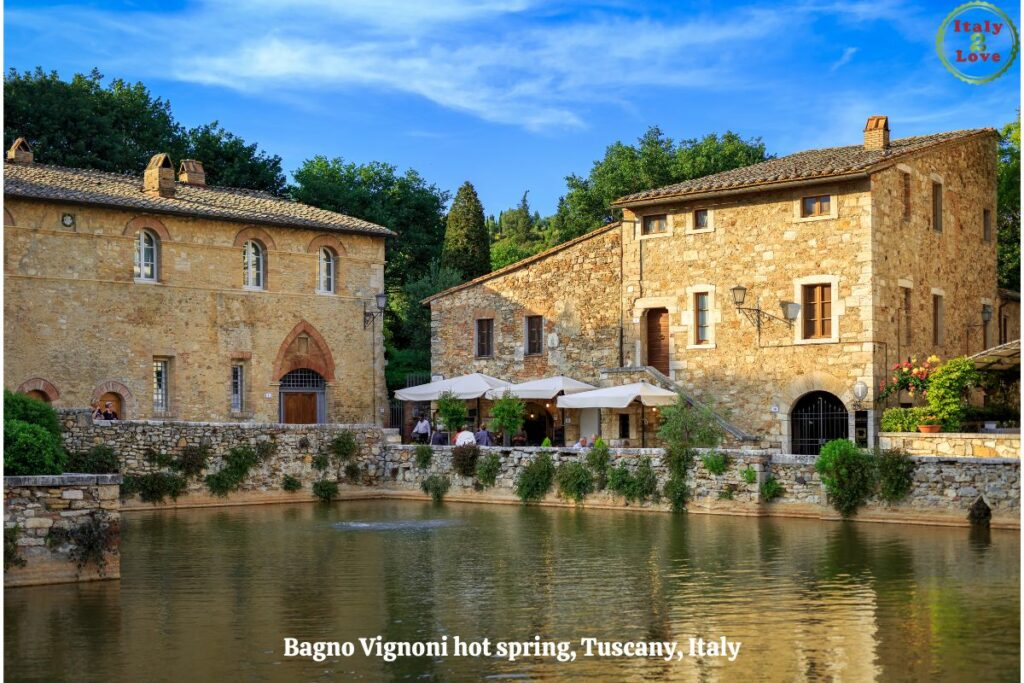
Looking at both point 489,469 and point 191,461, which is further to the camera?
point 489,469

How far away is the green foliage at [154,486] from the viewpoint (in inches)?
997

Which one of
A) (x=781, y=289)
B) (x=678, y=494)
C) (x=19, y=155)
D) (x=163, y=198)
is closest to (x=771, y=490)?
(x=678, y=494)

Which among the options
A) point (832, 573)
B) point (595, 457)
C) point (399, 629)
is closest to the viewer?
point (399, 629)

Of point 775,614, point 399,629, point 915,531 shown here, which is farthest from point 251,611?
point 915,531

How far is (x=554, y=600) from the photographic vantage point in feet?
45.6

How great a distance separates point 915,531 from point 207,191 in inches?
897

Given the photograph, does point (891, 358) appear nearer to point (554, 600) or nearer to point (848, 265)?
point (848, 265)

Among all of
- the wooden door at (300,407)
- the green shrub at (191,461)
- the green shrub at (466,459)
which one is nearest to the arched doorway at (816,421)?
the green shrub at (466,459)

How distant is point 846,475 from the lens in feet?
71.1

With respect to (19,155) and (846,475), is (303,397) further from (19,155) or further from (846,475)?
(846,475)

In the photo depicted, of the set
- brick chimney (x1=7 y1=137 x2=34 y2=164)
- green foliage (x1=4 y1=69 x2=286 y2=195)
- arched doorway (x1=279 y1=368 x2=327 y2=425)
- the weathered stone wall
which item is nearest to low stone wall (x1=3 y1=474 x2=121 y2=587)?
the weathered stone wall

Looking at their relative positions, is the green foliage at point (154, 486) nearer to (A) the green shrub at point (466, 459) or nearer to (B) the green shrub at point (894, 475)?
(A) the green shrub at point (466, 459)

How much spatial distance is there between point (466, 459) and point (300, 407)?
8.79 meters

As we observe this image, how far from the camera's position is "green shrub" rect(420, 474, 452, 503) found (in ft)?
90.1
